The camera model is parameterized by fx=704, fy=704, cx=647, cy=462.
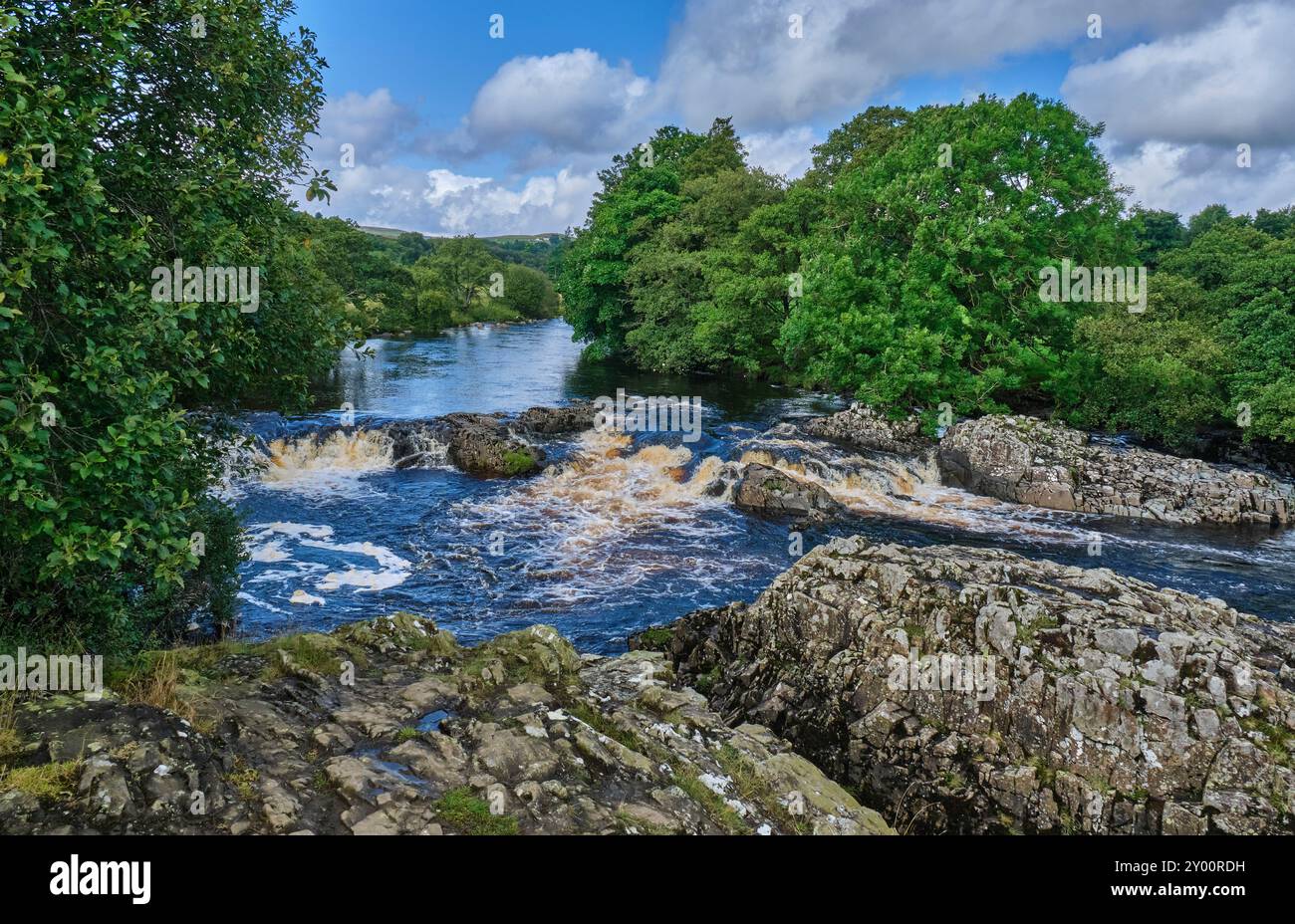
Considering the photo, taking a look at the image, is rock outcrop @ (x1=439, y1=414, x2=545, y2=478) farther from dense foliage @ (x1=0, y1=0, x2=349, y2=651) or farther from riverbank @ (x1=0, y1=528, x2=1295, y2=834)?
dense foliage @ (x1=0, y1=0, x2=349, y2=651)

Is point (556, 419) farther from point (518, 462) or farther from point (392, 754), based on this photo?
point (392, 754)

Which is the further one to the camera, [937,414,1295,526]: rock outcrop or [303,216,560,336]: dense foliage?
[303,216,560,336]: dense foliage

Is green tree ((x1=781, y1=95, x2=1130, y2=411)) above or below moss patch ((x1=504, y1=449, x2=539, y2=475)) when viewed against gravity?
above

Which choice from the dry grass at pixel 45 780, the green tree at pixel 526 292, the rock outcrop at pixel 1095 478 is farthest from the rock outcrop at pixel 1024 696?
the green tree at pixel 526 292

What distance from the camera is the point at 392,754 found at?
7828mm

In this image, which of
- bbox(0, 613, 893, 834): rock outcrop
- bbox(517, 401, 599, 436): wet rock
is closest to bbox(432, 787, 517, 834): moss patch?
bbox(0, 613, 893, 834): rock outcrop

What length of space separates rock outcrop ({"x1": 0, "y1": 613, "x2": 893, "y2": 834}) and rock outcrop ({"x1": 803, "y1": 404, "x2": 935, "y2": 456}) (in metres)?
24.0

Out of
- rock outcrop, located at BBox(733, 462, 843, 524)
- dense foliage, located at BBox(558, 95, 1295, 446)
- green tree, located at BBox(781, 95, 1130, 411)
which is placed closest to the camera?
rock outcrop, located at BBox(733, 462, 843, 524)

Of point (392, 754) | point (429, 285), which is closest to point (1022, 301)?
point (392, 754)

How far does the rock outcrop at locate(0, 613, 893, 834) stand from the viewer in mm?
6156

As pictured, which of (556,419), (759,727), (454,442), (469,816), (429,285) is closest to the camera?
(469,816)

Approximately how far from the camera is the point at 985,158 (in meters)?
33.1

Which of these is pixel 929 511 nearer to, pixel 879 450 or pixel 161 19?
pixel 879 450

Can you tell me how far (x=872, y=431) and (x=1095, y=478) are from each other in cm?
965
